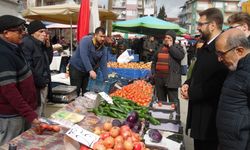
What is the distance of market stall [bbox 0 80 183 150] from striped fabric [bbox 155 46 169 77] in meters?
1.61

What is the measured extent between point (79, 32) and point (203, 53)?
403cm

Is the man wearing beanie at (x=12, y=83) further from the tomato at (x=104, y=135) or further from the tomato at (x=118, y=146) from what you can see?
the tomato at (x=118, y=146)

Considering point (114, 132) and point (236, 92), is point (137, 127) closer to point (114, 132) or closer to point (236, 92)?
point (114, 132)

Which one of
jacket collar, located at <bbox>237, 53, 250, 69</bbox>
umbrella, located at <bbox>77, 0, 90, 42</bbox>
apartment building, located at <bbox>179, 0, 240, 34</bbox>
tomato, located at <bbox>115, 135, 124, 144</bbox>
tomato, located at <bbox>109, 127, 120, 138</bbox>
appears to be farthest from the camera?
apartment building, located at <bbox>179, 0, 240, 34</bbox>

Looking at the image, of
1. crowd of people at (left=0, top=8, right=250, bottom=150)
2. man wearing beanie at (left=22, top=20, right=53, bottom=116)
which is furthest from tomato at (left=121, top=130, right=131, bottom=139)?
man wearing beanie at (left=22, top=20, right=53, bottom=116)

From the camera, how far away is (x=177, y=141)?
311 centimetres

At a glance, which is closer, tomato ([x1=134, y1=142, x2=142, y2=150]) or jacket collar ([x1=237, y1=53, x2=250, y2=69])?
jacket collar ([x1=237, y1=53, x2=250, y2=69])

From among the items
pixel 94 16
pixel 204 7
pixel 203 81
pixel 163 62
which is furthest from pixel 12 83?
pixel 204 7

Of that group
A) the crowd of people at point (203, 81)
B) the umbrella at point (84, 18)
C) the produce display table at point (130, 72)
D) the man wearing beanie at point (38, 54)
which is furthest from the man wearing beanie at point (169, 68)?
the produce display table at point (130, 72)

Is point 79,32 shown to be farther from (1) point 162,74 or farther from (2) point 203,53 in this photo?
(2) point 203,53

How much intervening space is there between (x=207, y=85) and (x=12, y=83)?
1821 millimetres

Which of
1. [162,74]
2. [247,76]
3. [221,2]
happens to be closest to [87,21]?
[162,74]

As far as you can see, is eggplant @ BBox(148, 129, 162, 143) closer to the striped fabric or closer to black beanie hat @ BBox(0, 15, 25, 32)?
black beanie hat @ BBox(0, 15, 25, 32)

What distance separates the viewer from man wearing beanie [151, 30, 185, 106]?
20.6 feet
